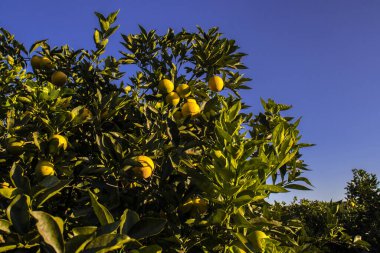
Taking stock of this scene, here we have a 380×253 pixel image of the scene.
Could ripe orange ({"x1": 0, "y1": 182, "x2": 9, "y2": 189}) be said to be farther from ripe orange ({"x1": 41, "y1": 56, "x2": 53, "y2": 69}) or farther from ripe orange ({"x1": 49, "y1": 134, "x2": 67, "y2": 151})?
ripe orange ({"x1": 41, "y1": 56, "x2": 53, "y2": 69})

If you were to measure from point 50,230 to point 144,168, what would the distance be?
1.30m

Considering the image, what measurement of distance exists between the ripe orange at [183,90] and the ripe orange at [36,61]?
144 centimetres

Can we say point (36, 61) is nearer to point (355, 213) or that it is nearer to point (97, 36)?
point (97, 36)

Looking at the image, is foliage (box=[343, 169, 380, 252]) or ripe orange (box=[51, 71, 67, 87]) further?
foliage (box=[343, 169, 380, 252])

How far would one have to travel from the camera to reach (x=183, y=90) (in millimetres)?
3186

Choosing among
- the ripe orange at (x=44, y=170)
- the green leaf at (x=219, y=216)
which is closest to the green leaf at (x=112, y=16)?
the ripe orange at (x=44, y=170)

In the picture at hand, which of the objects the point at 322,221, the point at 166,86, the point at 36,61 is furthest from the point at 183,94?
the point at 322,221

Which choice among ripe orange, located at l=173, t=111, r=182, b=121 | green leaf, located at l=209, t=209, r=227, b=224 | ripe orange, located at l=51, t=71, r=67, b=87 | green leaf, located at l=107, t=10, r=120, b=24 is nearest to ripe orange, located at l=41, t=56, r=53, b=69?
ripe orange, located at l=51, t=71, r=67, b=87

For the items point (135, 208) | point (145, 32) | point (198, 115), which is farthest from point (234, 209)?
point (145, 32)

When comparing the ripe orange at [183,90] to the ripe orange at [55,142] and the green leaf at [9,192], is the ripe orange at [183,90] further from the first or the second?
the green leaf at [9,192]

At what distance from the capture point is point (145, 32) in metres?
3.97

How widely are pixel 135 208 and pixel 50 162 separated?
0.72 m

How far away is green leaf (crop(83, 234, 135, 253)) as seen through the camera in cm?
100

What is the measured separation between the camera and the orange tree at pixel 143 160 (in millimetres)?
1232
